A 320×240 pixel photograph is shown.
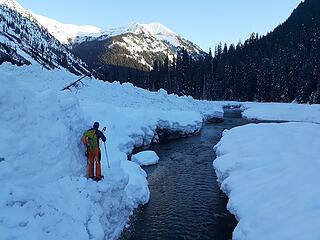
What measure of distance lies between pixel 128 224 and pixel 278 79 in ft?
300

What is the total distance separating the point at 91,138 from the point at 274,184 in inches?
294

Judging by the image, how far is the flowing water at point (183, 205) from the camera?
45.7 feet

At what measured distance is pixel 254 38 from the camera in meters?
146

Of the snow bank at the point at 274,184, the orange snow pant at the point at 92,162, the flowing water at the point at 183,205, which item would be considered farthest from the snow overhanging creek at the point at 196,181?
the orange snow pant at the point at 92,162

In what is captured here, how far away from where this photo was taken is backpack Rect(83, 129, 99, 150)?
42.3ft

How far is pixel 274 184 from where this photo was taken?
14.2 m

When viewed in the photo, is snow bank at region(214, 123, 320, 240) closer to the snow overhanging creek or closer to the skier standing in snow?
the snow overhanging creek

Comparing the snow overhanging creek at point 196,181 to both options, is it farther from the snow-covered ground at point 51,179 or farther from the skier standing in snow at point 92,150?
the skier standing in snow at point 92,150

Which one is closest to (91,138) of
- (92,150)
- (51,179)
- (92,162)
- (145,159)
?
(92,150)

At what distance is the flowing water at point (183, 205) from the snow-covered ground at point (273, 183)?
2.99 feet

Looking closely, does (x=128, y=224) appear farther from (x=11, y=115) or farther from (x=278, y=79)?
(x=278, y=79)

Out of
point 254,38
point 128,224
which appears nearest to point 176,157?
point 128,224

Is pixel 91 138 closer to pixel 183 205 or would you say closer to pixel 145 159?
pixel 183 205

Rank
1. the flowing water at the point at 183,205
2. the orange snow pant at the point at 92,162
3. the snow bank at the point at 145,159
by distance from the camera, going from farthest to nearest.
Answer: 1. the snow bank at the point at 145,159
2. the flowing water at the point at 183,205
3. the orange snow pant at the point at 92,162
